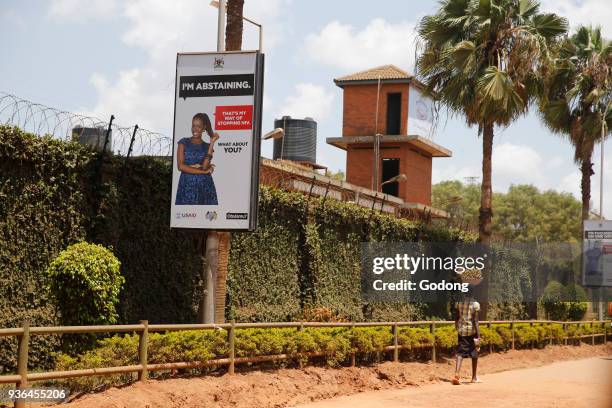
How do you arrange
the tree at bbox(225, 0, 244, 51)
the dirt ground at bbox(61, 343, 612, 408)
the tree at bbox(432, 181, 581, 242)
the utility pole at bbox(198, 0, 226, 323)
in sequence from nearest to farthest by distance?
the dirt ground at bbox(61, 343, 612, 408) < the utility pole at bbox(198, 0, 226, 323) < the tree at bbox(225, 0, 244, 51) < the tree at bbox(432, 181, 581, 242)

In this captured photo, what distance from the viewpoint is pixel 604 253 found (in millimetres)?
36156

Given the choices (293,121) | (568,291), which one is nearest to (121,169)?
(293,121)

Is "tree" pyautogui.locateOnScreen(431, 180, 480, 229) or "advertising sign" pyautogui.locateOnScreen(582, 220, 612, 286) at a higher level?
"tree" pyautogui.locateOnScreen(431, 180, 480, 229)

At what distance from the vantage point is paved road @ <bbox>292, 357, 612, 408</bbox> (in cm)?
1605

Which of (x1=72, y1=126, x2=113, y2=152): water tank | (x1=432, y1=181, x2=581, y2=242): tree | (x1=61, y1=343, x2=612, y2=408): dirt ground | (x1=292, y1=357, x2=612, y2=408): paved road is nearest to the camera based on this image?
(x1=61, y1=343, x2=612, y2=408): dirt ground

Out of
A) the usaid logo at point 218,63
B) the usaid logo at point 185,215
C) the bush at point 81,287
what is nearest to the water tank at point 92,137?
the usaid logo at point 185,215

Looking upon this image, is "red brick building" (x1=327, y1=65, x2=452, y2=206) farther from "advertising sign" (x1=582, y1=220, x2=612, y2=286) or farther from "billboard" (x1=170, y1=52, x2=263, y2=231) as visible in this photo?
"billboard" (x1=170, y1=52, x2=263, y2=231)

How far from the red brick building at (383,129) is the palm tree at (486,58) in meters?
15.0

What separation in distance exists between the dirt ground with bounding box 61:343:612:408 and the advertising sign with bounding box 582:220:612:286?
11814mm

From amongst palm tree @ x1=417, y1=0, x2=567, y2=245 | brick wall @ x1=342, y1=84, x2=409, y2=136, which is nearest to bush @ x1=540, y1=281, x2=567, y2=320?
brick wall @ x1=342, y1=84, x2=409, y2=136

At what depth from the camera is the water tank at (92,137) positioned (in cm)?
1853

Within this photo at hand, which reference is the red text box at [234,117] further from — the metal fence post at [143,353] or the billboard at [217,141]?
the metal fence post at [143,353]

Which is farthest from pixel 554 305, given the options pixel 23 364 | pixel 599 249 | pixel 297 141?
Result: pixel 23 364

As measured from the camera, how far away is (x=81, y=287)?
51.6 feet
